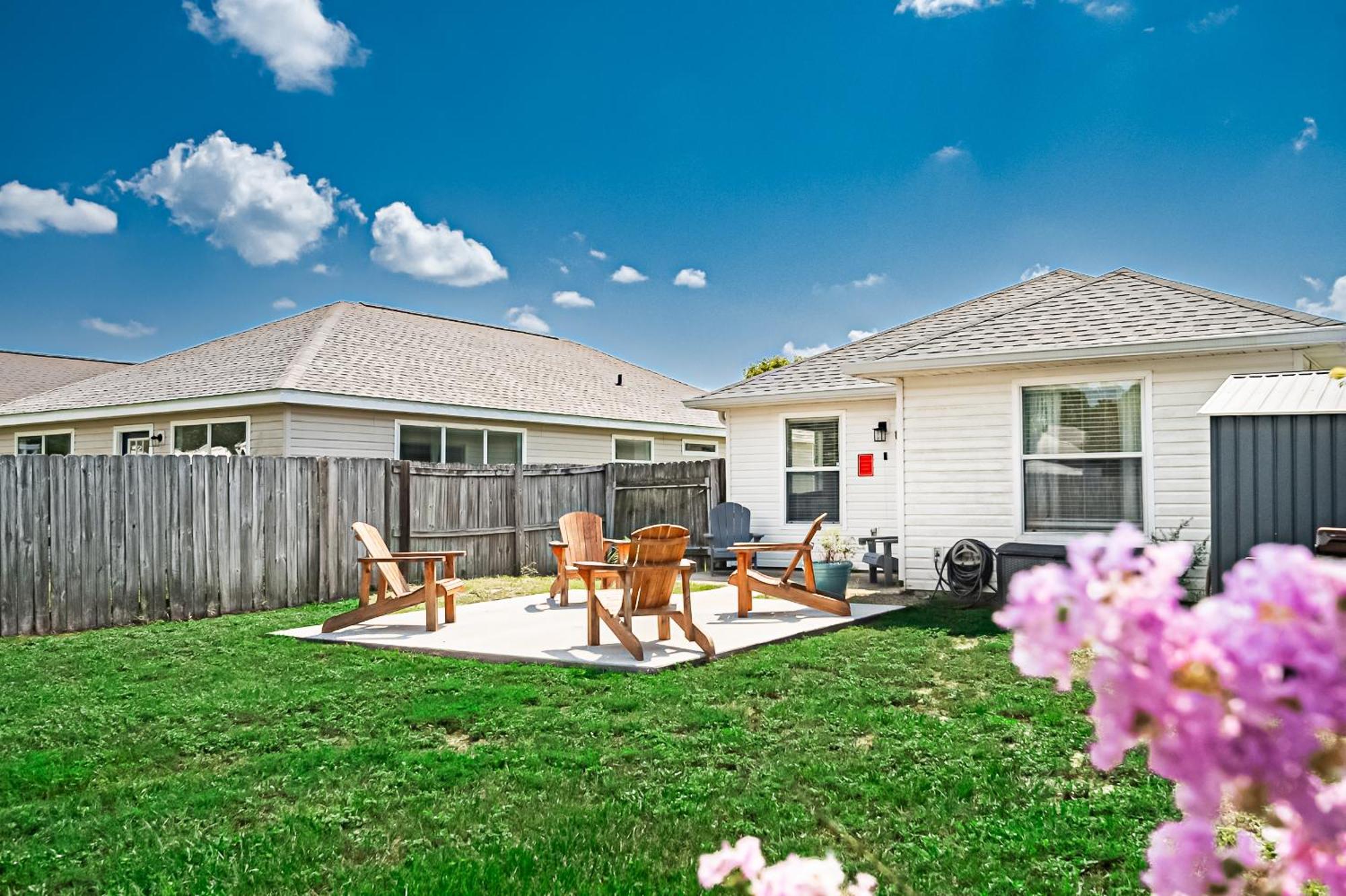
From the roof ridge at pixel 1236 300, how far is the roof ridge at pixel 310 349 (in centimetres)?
1212

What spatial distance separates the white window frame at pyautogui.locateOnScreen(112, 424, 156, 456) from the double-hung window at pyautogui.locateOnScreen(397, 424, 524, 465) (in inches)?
173

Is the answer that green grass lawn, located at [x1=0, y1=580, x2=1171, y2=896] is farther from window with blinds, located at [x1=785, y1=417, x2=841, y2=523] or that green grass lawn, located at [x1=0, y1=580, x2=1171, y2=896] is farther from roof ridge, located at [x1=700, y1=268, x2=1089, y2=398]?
roof ridge, located at [x1=700, y1=268, x2=1089, y2=398]

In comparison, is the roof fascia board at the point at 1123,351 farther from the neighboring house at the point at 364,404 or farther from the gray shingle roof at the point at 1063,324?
the neighboring house at the point at 364,404

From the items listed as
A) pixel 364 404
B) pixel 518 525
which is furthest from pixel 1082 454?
pixel 364 404

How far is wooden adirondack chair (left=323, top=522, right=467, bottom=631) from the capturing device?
8711 mm

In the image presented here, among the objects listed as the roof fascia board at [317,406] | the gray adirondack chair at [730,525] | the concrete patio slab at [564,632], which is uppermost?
the roof fascia board at [317,406]

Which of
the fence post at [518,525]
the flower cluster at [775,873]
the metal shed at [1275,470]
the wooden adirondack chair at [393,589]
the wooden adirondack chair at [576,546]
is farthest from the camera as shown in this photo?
the fence post at [518,525]

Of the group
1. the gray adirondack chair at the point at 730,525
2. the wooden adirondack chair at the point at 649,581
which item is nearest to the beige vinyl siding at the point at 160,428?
the gray adirondack chair at the point at 730,525

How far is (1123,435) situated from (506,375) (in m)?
12.9

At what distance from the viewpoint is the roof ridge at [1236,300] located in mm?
9797

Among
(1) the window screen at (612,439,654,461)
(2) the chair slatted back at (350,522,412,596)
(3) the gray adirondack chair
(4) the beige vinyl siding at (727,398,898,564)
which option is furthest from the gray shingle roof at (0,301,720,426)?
(2) the chair slatted back at (350,522,412,596)

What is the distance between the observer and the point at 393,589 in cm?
920

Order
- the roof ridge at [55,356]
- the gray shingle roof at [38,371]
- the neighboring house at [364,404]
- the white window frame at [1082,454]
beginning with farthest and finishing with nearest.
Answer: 1. the roof ridge at [55,356]
2. the gray shingle roof at [38,371]
3. the neighboring house at [364,404]
4. the white window frame at [1082,454]

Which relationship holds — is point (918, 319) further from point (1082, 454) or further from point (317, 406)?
point (317, 406)
